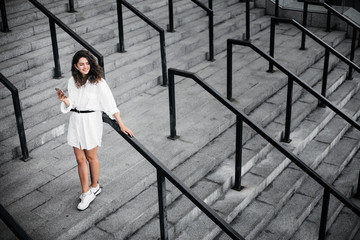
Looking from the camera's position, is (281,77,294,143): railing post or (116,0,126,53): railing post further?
(116,0,126,53): railing post

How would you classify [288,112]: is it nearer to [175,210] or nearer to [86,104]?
[175,210]

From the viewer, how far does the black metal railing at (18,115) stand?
14.6 ft

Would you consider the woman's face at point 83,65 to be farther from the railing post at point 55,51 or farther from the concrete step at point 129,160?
the railing post at point 55,51

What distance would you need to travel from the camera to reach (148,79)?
252 inches

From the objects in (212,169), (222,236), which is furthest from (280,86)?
(222,236)

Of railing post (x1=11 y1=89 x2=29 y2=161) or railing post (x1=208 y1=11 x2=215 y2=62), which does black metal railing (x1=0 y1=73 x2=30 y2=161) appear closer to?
railing post (x1=11 y1=89 x2=29 y2=161)

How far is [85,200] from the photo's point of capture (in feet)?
13.2

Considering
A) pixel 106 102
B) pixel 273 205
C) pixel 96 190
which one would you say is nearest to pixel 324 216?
pixel 273 205

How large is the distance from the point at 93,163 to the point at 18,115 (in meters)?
0.98

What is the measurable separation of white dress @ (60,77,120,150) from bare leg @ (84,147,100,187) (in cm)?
10

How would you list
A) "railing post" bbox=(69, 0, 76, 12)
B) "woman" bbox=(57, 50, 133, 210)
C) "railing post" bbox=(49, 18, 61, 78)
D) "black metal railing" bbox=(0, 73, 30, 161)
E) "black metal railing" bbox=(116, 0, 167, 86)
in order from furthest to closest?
"railing post" bbox=(69, 0, 76, 12)
"black metal railing" bbox=(116, 0, 167, 86)
"railing post" bbox=(49, 18, 61, 78)
"black metal railing" bbox=(0, 73, 30, 161)
"woman" bbox=(57, 50, 133, 210)

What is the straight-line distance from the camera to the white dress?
13.0 feet

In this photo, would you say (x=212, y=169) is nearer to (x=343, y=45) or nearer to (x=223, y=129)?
(x=223, y=129)

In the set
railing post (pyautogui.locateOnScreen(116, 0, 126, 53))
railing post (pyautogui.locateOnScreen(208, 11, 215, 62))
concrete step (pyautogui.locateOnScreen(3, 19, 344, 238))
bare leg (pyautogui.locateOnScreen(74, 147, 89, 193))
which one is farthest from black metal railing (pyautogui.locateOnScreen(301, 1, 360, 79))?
bare leg (pyautogui.locateOnScreen(74, 147, 89, 193))
